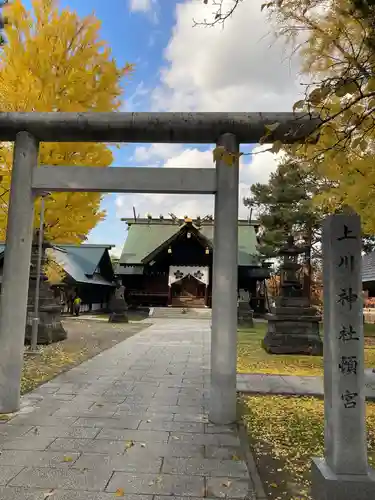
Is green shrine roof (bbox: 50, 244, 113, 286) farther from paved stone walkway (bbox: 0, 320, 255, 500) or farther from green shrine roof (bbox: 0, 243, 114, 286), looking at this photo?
paved stone walkway (bbox: 0, 320, 255, 500)

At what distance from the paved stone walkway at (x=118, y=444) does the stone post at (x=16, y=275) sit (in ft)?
1.62

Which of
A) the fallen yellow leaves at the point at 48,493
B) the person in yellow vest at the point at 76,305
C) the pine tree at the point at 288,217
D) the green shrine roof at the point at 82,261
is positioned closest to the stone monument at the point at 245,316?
the pine tree at the point at 288,217

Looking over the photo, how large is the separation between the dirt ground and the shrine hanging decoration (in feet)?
41.3

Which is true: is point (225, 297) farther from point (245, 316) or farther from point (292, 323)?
point (245, 316)

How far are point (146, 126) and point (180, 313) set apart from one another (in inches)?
883

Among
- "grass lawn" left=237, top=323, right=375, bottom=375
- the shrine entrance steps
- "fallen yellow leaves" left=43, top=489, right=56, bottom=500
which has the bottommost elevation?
"grass lawn" left=237, top=323, right=375, bottom=375

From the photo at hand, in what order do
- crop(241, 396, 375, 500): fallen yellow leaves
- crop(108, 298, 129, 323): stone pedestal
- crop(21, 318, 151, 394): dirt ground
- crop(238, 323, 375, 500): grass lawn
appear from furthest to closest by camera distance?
1. crop(108, 298, 129, 323): stone pedestal
2. crop(21, 318, 151, 394): dirt ground
3. crop(241, 396, 375, 500): fallen yellow leaves
4. crop(238, 323, 375, 500): grass lawn

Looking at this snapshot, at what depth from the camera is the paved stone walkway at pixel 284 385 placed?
23.2ft

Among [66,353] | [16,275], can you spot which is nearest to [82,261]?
[66,353]

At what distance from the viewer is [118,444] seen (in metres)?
4.40

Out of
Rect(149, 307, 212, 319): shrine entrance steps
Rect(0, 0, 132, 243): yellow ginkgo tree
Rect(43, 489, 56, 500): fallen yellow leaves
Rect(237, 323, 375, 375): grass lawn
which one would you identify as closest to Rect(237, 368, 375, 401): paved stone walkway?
Rect(237, 323, 375, 375): grass lawn

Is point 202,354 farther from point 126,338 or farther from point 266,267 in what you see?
point 266,267

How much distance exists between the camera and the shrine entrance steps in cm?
2627

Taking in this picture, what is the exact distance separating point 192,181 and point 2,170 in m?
5.37
